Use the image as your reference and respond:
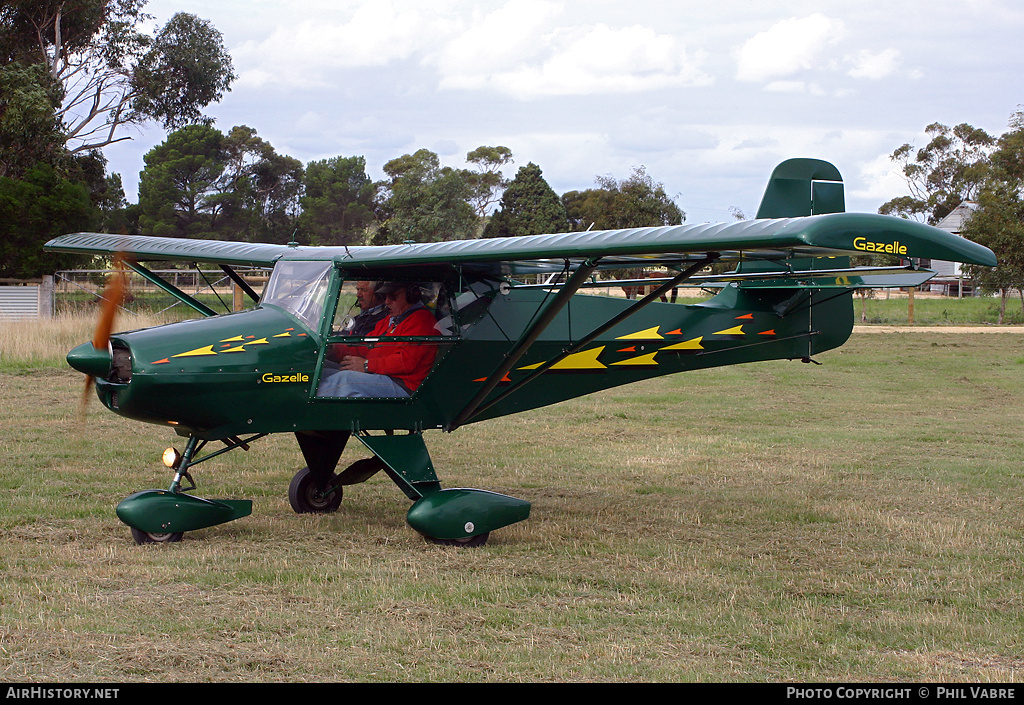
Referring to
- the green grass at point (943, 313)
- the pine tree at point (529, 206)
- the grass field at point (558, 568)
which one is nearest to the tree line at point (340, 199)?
the pine tree at point (529, 206)

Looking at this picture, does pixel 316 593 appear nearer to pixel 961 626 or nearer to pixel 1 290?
pixel 961 626

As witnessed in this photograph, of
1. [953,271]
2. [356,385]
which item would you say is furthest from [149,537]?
[953,271]

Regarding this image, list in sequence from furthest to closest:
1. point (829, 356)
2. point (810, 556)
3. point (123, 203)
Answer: point (123, 203)
point (829, 356)
point (810, 556)

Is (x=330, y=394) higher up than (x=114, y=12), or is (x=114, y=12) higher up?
(x=114, y=12)

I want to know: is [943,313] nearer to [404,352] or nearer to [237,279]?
[237,279]

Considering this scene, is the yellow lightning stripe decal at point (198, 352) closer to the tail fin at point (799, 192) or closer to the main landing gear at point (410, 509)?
the main landing gear at point (410, 509)

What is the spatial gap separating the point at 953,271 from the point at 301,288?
196 inches

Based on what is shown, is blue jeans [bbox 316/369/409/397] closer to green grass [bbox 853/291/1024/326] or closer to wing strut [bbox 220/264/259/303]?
wing strut [bbox 220/264/259/303]

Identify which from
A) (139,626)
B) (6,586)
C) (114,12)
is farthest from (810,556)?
(114,12)

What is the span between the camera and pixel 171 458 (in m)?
7.32

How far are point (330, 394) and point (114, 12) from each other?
3920 centimetres

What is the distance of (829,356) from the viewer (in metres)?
22.9

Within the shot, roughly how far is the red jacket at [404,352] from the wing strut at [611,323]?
592 millimetres

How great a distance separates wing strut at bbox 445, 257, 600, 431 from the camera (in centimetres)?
650
